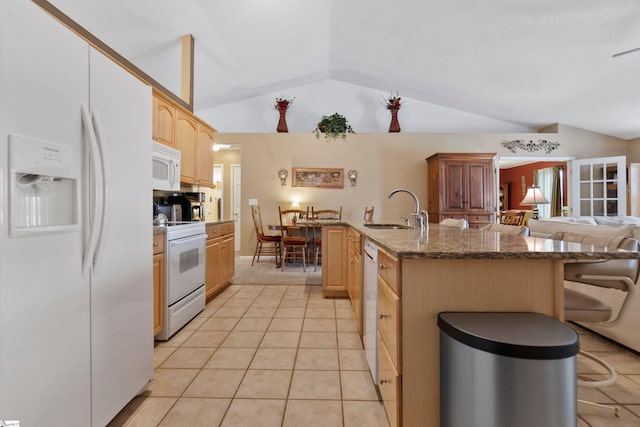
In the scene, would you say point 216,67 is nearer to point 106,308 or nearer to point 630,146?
point 106,308

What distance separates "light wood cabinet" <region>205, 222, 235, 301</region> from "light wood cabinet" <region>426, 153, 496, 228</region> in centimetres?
356

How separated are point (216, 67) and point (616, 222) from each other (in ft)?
20.0

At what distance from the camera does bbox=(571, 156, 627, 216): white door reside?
186 inches

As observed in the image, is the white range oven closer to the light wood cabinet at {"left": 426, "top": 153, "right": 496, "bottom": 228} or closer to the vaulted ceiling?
the vaulted ceiling

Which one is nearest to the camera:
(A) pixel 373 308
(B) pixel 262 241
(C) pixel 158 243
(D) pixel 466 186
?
(A) pixel 373 308

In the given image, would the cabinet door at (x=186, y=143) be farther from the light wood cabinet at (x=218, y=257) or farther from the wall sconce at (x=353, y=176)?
the wall sconce at (x=353, y=176)

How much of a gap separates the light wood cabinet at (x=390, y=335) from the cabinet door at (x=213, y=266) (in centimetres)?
208

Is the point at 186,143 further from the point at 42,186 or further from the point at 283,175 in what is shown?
the point at 283,175

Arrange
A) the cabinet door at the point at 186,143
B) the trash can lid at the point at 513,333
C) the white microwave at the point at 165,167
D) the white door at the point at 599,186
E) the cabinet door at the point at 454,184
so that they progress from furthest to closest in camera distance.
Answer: the cabinet door at the point at 454,184, the white door at the point at 599,186, the cabinet door at the point at 186,143, the white microwave at the point at 165,167, the trash can lid at the point at 513,333

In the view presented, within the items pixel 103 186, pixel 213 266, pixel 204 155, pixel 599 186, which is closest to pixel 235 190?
pixel 204 155

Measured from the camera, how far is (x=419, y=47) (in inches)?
155

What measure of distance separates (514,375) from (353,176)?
4.86 m

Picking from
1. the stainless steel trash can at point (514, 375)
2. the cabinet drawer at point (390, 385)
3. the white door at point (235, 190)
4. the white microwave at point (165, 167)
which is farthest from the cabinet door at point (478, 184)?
the white door at point (235, 190)

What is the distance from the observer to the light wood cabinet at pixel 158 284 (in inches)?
79.5
